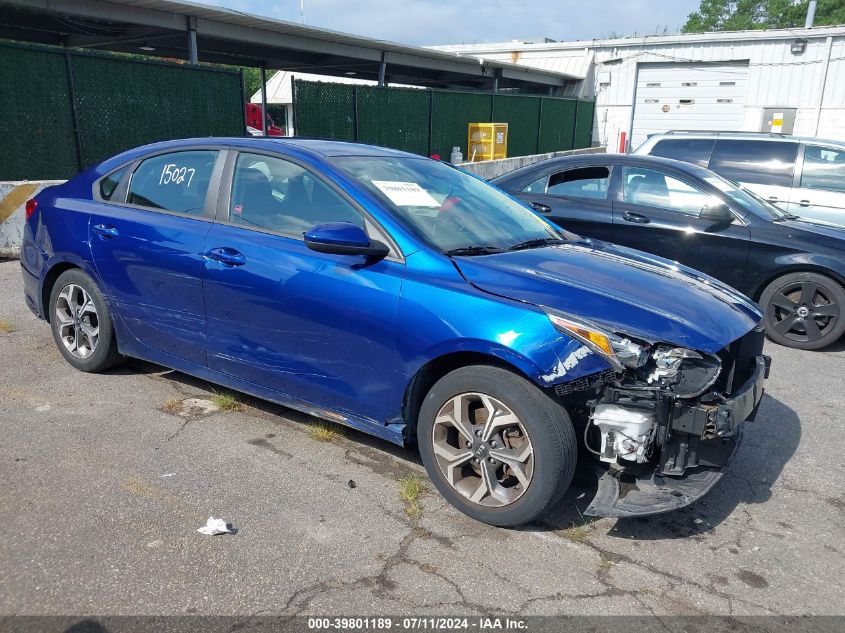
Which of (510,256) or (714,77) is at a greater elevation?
(714,77)

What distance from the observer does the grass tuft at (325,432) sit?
160 inches

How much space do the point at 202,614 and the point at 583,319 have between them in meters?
1.92

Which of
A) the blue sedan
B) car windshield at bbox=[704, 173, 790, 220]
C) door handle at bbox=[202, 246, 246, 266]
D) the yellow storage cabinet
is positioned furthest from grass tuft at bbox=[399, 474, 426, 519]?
the yellow storage cabinet

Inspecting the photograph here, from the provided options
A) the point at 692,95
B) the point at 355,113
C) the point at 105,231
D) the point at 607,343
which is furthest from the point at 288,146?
the point at 692,95

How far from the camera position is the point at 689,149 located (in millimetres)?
9281

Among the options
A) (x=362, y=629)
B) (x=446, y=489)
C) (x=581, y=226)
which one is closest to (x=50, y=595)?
(x=362, y=629)

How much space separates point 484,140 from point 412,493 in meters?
17.2

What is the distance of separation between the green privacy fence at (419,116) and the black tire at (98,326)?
21.6 ft

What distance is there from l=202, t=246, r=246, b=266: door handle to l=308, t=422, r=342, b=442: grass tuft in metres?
1.07

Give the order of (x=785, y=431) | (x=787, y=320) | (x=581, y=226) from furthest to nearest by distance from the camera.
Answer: (x=581, y=226) < (x=787, y=320) < (x=785, y=431)

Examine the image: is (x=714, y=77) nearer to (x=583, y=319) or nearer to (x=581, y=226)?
(x=581, y=226)

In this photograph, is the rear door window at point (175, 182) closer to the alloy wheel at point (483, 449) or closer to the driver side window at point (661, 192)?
the alloy wheel at point (483, 449)

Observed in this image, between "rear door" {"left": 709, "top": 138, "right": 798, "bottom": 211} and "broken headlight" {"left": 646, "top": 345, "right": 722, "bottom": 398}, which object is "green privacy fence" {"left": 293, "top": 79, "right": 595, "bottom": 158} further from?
"broken headlight" {"left": 646, "top": 345, "right": 722, "bottom": 398}

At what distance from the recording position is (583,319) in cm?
306
